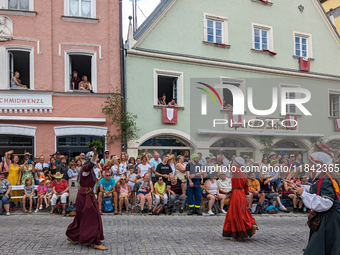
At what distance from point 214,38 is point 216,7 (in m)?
1.62

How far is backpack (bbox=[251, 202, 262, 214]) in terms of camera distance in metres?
13.6

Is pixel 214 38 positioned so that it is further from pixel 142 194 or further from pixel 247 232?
pixel 247 232

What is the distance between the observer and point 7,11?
1630 cm

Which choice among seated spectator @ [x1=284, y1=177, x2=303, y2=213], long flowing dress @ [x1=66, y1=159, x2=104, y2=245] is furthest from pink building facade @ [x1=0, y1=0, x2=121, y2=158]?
long flowing dress @ [x1=66, y1=159, x2=104, y2=245]

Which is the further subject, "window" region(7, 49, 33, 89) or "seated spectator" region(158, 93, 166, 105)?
"seated spectator" region(158, 93, 166, 105)

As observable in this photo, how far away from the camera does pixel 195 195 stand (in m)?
13.2

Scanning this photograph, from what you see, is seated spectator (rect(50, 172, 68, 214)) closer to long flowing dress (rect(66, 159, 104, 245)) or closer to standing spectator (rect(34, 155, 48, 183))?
standing spectator (rect(34, 155, 48, 183))

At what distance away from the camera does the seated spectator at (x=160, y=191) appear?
42.7ft

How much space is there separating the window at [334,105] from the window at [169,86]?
7.72 metres

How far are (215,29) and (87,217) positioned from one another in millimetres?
14584

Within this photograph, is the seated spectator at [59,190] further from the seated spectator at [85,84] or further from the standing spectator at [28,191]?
the seated spectator at [85,84]

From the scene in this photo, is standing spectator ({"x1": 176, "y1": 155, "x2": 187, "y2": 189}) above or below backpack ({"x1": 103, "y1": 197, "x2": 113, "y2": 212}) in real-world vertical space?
above

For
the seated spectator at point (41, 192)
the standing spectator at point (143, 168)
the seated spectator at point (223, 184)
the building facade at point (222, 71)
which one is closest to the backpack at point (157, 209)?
the standing spectator at point (143, 168)

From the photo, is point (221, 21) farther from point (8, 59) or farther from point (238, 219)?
point (238, 219)
